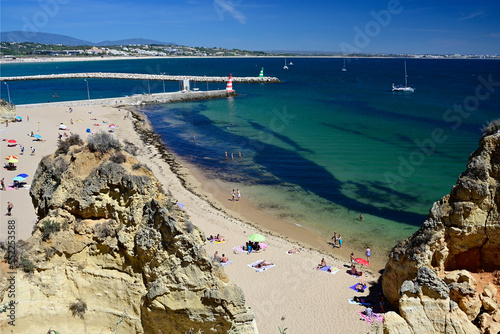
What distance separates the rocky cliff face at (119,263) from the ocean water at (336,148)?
17.6 m

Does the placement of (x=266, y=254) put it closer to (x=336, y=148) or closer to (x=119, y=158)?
(x=119, y=158)

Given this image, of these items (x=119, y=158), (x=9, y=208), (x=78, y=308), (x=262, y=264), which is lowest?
(x=262, y=264)

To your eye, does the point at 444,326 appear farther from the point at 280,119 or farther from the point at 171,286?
the point at 280,119

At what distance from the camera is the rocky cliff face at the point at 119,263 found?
812 cm

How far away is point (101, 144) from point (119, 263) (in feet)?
10.4

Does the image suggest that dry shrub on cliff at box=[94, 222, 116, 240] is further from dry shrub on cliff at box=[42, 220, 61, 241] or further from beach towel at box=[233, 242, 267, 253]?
beach towel at box=[233, 242, 267, 253]

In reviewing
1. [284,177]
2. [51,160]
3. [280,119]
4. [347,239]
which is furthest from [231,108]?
[51,160]

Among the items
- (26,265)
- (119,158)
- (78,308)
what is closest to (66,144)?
(119,158)

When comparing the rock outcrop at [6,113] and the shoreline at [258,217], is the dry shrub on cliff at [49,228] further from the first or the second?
the rock outcrop at [6,113]

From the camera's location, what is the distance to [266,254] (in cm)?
2188

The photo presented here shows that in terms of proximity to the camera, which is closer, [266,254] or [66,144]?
[66,144]

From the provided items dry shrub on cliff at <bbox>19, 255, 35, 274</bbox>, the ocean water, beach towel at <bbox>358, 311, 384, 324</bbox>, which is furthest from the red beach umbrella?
dry shrub on cliff at <bbox>19, 255, 35, 274</bbox>

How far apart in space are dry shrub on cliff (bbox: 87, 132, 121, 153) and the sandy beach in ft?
30.6

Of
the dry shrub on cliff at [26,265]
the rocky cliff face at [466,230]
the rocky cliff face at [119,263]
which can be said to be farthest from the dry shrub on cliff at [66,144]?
the rocky cliff face at [466,230]
